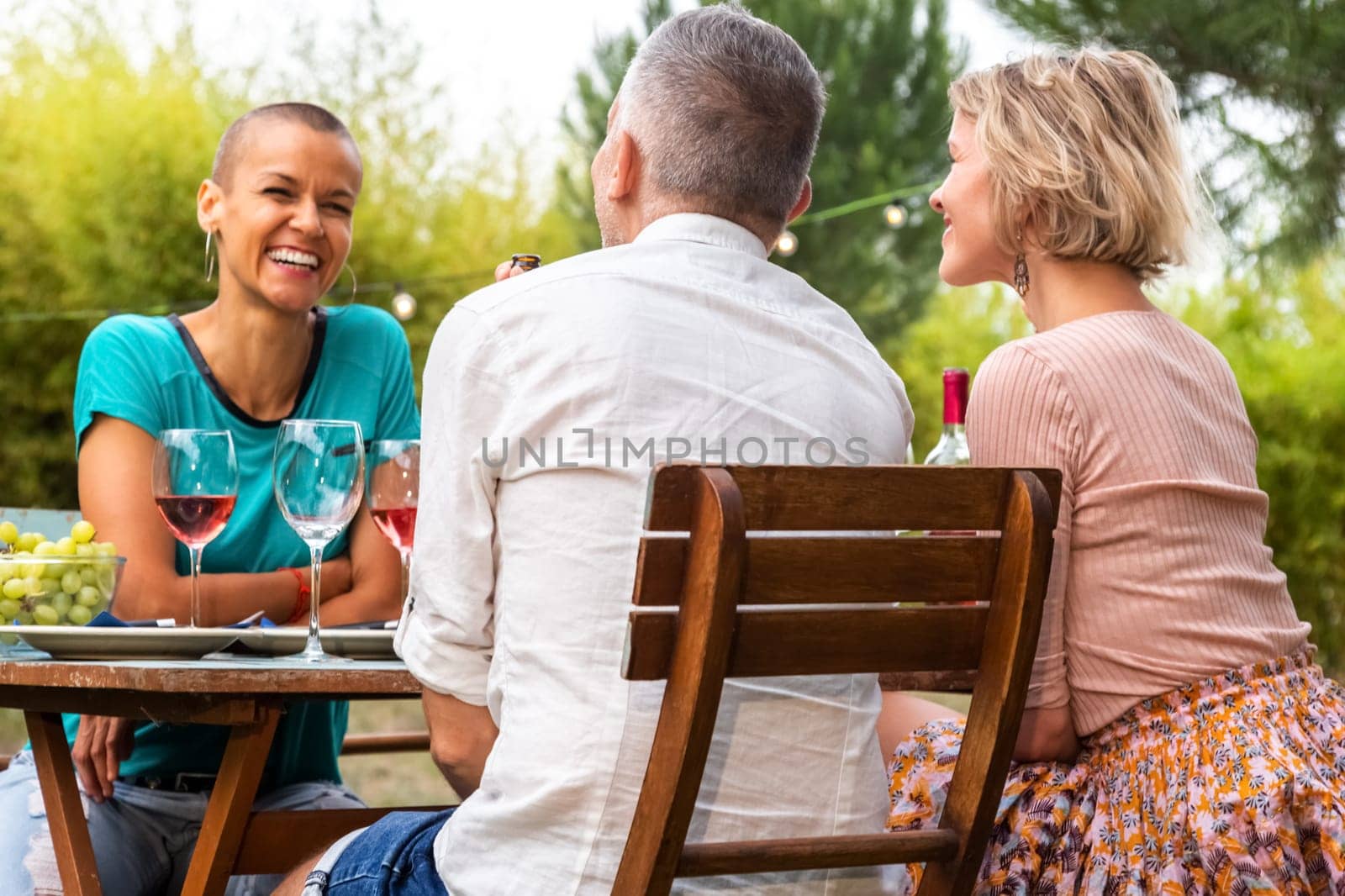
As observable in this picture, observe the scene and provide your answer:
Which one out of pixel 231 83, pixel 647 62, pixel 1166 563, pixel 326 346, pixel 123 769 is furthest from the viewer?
pixel 231 83

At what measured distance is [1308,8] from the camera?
513 cm

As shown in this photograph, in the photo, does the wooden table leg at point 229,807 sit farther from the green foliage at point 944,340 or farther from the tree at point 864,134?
the tree at point 864,134

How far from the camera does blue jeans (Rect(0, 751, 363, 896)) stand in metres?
1.93

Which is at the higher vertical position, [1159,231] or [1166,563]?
[1159,231]

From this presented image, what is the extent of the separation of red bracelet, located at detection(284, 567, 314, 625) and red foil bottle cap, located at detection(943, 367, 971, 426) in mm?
1006

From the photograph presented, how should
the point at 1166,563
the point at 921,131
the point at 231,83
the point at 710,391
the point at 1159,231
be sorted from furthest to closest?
the point at 921,131 → the point at 231,83 → the point at 1159,231 → the point at 1166,563 → the point at 710,391

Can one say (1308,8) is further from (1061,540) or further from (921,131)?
(921,131)

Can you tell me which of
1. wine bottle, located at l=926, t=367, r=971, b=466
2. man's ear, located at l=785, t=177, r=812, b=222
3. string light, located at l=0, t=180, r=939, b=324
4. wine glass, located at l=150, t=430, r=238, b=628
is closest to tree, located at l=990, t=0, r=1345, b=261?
string light, located at l=0, t=180, r=939, b=324

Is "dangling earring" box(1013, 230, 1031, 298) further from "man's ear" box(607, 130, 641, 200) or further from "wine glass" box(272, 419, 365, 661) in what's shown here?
"wine glass" box(272, 419, 365, 661)

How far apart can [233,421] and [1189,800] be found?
1.58m

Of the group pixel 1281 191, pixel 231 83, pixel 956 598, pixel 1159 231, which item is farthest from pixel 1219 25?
pixel 231 83

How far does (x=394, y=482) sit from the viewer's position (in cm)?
192

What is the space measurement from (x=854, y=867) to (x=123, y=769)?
50.7 inches

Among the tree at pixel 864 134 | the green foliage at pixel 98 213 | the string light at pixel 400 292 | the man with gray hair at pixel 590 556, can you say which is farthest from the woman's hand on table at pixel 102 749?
the tree at pixel 864 134
